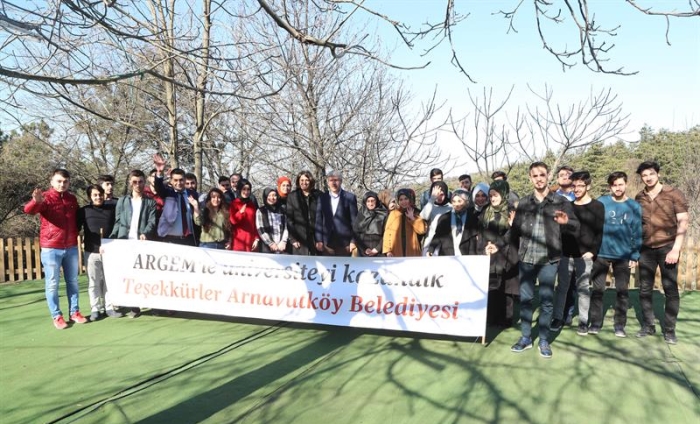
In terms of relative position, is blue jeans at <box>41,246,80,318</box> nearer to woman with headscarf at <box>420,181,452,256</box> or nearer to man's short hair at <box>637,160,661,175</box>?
woman with headscarf at <box>420,181,452,256</box>

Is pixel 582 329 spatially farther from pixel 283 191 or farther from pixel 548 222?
pixel 283 191

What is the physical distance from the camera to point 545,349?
463cm

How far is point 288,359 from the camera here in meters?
4.57

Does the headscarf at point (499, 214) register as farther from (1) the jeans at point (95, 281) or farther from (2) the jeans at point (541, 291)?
(1) the jeans at point (95, 281)

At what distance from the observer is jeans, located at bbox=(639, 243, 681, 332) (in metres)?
5.03

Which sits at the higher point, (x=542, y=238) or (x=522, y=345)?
(x=542, y=238)

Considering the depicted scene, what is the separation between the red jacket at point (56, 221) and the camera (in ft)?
18.1

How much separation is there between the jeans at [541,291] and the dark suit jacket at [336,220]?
242 centimetres

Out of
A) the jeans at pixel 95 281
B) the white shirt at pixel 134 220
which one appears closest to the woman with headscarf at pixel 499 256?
the white shirt at pixel 134 220

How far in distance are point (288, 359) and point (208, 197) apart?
10.4 ft

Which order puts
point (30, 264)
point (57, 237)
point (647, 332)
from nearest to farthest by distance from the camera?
point (647, 332) < point (57, 237) < point (30, 264)

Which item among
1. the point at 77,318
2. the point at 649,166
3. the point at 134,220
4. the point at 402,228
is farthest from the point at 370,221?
the point at 77,318

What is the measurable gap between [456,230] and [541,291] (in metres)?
1.30

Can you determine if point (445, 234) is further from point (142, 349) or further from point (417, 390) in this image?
point (142, 349)
